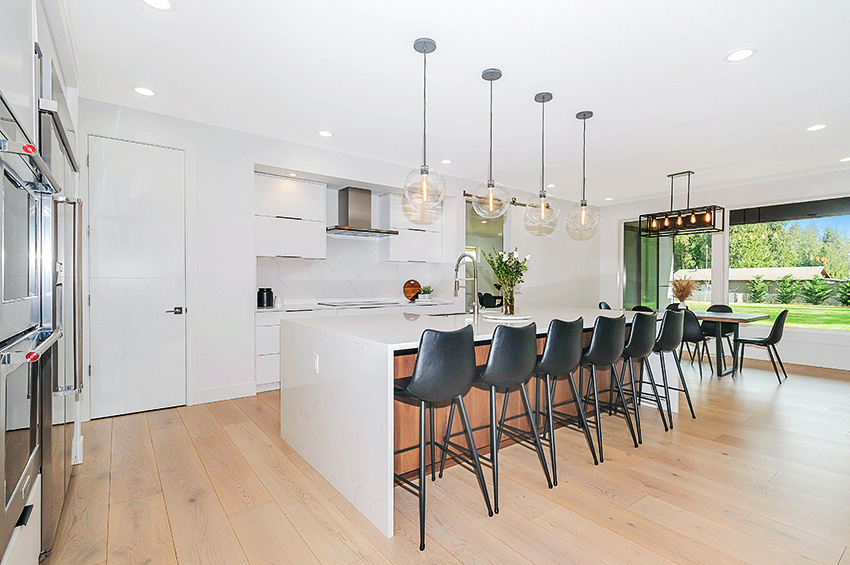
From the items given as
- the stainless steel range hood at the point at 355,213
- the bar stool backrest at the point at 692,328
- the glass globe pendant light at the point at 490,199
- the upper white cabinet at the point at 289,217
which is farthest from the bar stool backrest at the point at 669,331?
the upper white cabinet at the point at 289,217

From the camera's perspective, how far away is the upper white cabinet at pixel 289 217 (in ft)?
15.7

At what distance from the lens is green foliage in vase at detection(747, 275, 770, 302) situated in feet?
22.0

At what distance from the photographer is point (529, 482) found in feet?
8.48

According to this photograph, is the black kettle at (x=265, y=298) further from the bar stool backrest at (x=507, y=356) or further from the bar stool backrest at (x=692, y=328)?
the bar stool backrest at (x=692, y=328)

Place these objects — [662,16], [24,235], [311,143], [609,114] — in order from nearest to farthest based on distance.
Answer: [24,235] < [662,16] < [609,114] < [311,143]

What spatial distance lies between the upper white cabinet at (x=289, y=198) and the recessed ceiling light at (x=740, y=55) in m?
3.93

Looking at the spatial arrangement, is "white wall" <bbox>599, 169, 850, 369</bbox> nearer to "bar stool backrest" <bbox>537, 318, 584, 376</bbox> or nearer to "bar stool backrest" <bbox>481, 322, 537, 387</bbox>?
"bar stool backrest" <bbox>537, 318, 584, 376</bbox>

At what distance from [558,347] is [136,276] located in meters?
3.50

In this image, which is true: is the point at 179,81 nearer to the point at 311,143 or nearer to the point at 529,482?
the point at 311,143

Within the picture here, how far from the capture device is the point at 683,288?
6852 millimetres

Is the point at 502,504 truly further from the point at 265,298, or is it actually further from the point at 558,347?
the point at 265,298

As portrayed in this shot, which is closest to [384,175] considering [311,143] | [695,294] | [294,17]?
[311,143]

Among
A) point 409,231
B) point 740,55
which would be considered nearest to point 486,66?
point 740,55

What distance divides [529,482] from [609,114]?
3.10m
